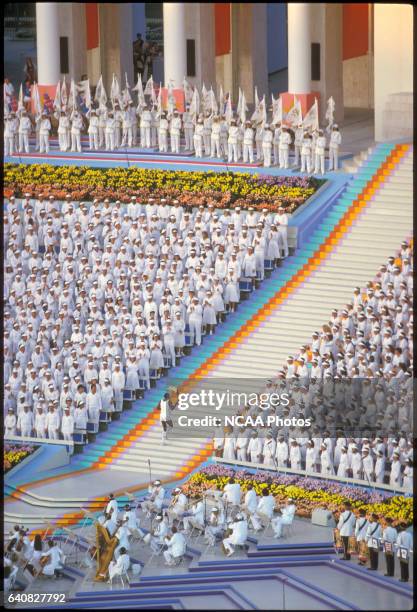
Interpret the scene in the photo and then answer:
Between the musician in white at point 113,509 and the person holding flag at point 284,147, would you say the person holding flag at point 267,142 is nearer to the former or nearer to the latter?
the person holding flag at point 284,147

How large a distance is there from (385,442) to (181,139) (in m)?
15.9

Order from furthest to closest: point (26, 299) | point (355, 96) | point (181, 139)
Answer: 1. point (355, 96)
2. point (181, 139)
3. point (26, 299)

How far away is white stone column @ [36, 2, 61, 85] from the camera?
174ft

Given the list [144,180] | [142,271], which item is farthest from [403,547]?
[144,180]

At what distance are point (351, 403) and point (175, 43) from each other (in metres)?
16.1

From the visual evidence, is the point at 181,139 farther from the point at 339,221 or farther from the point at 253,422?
the point at 253,422

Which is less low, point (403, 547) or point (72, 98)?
point (72, 98)

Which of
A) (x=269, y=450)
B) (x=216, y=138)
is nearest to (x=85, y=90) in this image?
(x=216, y=138)

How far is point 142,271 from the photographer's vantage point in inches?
1756

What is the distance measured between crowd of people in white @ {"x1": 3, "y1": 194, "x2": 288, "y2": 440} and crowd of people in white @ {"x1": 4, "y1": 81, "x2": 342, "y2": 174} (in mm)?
2843

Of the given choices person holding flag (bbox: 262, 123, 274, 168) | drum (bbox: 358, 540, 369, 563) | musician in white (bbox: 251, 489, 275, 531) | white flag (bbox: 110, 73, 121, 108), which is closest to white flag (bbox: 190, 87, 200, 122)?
white flag (bbox: 110, 73, 121, 108)

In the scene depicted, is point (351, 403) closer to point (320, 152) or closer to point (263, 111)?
point (320, 152)

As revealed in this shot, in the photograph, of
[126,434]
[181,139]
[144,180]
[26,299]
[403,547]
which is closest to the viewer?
[403,547]

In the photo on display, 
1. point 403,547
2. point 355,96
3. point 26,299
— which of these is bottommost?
point 403,547
